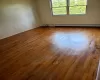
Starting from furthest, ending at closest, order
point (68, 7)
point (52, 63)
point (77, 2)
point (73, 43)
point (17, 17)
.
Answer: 1. point (68, 7)
2. point (77, 2)
3. point (17, 17)
4. point (73, 43)
5. point (52, 63)

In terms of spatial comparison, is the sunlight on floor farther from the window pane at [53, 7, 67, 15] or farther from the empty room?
the window pane at [53, 7, 67, 15]

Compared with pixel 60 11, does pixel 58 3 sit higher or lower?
higher

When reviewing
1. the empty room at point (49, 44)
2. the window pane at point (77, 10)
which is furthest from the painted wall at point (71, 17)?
the window pane at point (77, 10)

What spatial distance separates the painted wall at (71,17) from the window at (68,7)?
0.72 ft

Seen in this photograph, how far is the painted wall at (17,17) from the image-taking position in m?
5.26

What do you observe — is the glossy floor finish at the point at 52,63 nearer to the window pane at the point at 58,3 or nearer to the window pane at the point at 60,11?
the window pane at the point at 60,11

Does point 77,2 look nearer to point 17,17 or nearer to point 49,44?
point 17,17

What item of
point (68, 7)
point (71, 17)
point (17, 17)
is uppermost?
point (68, 7)

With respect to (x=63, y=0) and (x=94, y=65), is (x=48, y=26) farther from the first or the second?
(x=94, y=65)

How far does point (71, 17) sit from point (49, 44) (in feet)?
10.4

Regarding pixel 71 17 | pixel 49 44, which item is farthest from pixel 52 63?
pixel 71 17

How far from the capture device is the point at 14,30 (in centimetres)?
576

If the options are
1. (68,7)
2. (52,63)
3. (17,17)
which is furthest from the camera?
(68,7)

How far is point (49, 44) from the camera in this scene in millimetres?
4016
